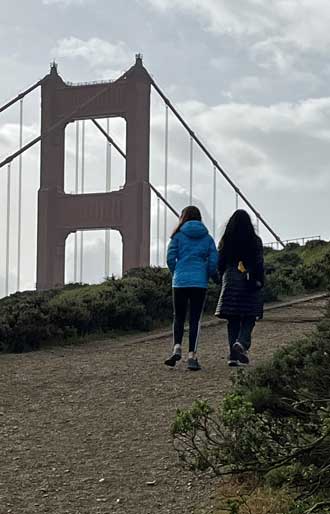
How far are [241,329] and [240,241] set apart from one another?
0.63 meters

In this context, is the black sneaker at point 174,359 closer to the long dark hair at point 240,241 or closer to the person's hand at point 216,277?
the person's hand at point 216,277

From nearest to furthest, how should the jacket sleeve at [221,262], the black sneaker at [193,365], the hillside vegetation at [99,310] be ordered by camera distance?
the black sneaker at [193,365], the jacket sleeve at [221,262], the hillside vegetation at [99,310]

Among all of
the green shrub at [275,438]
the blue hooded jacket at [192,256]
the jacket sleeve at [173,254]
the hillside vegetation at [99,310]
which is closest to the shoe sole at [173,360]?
the blue hooded jacket at [192,256]

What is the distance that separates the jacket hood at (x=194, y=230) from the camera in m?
7.40

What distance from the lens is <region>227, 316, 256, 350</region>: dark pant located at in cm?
736

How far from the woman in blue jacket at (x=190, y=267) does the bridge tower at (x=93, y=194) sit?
2229 cm

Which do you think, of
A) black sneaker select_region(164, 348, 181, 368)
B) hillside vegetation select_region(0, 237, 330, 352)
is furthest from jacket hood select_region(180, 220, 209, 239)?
hillside vegetation select_region(0, 237, 330, 352)

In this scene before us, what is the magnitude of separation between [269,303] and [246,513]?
8.22m

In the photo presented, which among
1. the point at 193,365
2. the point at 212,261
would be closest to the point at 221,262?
the point at 212,261

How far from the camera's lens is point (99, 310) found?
9922mm

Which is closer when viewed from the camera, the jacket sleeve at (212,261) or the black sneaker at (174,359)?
the black sneaker at (174,359)

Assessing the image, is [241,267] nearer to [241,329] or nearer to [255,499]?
[241,329]

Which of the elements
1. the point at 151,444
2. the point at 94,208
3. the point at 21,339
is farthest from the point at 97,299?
the point at 94,208

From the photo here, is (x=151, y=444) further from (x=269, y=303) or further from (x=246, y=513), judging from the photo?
(x=269, y=303)
